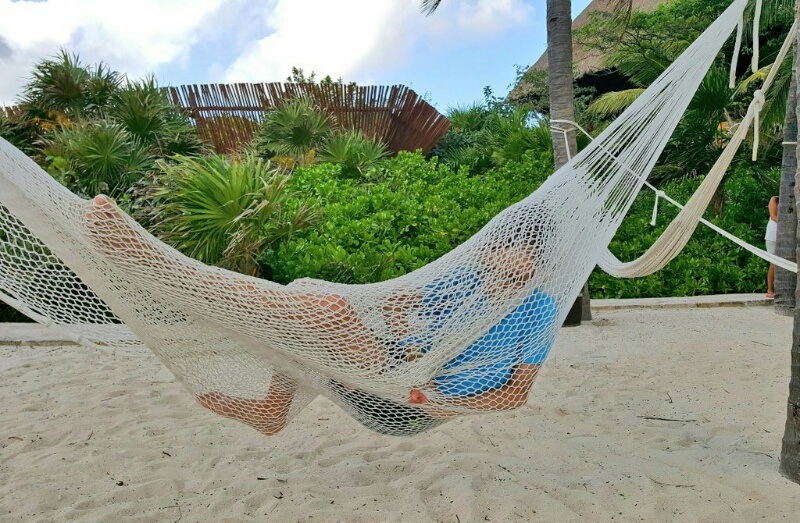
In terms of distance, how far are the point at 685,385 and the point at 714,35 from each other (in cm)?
136

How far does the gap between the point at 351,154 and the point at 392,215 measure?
6.06ft

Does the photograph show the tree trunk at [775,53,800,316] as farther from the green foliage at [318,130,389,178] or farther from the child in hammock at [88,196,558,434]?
the green foliage at [318,130,389,178]

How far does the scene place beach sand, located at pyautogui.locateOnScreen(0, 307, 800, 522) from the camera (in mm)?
1655

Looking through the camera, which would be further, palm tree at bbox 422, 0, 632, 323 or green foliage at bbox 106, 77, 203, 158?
green foliage at bbox 106, 77, 203, 158

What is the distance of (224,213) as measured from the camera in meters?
4.22

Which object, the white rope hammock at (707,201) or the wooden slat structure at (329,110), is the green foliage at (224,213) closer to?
the white rope hammock at (707,201)

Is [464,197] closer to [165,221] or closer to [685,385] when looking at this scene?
[165,221]

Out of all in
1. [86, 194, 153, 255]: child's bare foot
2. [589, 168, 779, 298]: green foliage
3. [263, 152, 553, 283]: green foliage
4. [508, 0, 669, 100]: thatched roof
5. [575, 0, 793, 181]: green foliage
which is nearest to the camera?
[86, 194, 153, 255]: child's bare foot

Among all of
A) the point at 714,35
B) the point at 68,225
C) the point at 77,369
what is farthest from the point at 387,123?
the point at 68,225

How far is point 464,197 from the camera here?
5691 mm

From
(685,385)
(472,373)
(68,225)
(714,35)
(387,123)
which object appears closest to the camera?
(68,225)

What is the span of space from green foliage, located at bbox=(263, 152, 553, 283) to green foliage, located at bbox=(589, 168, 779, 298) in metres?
0.90

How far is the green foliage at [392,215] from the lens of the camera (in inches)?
167

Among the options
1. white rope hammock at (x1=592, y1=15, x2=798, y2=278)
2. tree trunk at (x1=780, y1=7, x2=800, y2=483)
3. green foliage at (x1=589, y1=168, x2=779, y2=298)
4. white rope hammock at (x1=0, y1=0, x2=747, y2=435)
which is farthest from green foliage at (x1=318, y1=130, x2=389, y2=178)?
tree trunk at (x1=780, y1=7, x2=800, y2=483)
